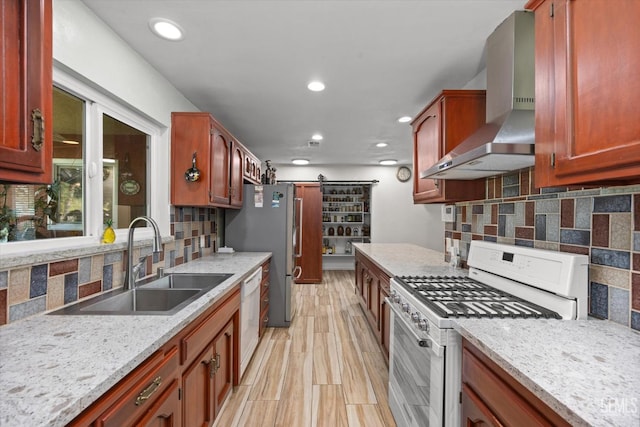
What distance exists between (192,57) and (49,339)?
180 cm

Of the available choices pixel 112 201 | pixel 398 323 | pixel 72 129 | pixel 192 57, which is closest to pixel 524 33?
pixel 398 323

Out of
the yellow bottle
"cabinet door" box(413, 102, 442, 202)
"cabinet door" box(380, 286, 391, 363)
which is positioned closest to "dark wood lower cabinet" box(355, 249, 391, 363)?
"cabinet door" box(380, 286, 391, 363)

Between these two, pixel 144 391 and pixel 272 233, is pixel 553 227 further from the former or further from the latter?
pixel 272 233

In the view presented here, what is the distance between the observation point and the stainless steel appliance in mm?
1193

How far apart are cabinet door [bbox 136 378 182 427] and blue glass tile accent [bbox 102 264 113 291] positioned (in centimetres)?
80

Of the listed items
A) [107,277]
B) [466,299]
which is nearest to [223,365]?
[107,277]

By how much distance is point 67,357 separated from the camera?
859mm

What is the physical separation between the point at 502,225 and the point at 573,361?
1212 mm

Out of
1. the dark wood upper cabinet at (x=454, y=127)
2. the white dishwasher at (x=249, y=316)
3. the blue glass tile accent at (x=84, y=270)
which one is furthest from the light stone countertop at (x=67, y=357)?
the dark wood upper cabinet at (x=454, y=127)

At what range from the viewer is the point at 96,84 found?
1.60 meters

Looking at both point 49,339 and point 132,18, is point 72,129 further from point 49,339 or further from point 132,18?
point 49,339

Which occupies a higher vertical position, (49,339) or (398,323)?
(49,339)

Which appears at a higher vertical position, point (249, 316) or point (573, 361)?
point (573, 361)

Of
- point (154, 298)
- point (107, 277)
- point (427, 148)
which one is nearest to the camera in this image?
point (107, 277)
